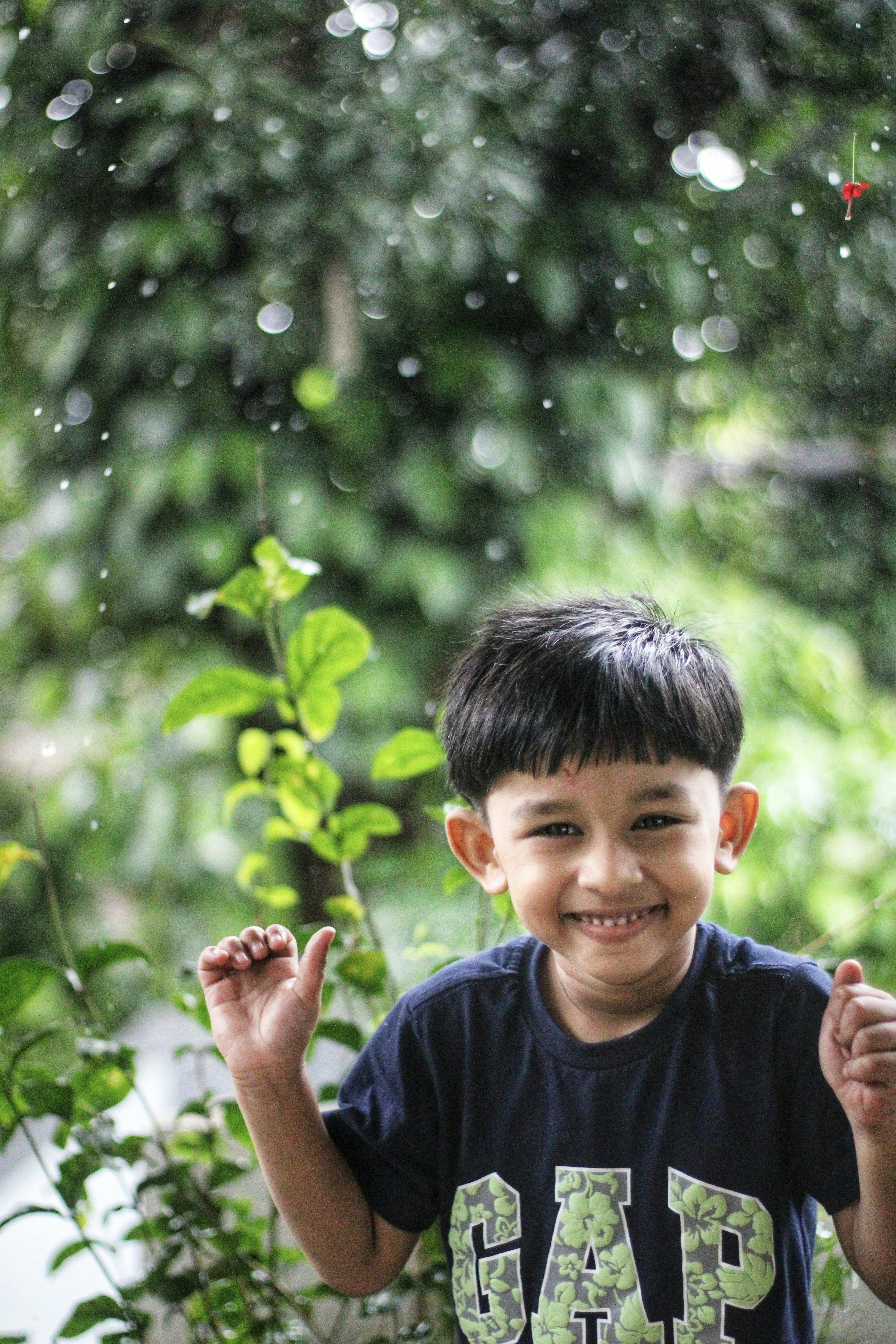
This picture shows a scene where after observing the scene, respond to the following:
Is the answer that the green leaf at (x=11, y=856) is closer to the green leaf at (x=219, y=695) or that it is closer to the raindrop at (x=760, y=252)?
the green leaf at (x=219, y=695)

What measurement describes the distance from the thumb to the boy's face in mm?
81

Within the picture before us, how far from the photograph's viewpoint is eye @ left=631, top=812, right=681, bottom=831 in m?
0.59

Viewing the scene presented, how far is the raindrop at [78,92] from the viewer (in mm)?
1007

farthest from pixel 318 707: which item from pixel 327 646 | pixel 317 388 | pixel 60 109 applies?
pixel 60 109

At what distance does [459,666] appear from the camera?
0.69 meters

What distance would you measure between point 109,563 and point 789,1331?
2.81 feet

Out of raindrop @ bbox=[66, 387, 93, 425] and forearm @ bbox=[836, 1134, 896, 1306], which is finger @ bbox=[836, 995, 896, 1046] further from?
raindrop @ bbox=[66, 387, 93, 425]

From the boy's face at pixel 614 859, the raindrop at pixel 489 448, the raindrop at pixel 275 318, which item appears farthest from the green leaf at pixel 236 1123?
the raindrop at pixel 275 318

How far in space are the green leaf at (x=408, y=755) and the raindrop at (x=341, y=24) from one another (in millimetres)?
564

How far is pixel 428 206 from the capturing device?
3.29 feet

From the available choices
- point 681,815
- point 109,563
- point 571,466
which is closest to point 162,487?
point 109,563

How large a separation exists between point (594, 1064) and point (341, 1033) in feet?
0.81

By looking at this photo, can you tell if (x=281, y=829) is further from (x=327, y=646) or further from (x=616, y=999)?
(x=616, y=999)

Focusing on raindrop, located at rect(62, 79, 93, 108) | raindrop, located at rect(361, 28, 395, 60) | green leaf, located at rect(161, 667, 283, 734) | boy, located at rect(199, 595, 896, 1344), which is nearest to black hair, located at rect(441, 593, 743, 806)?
boy, located at rect(199, 595, 896, 1344)
